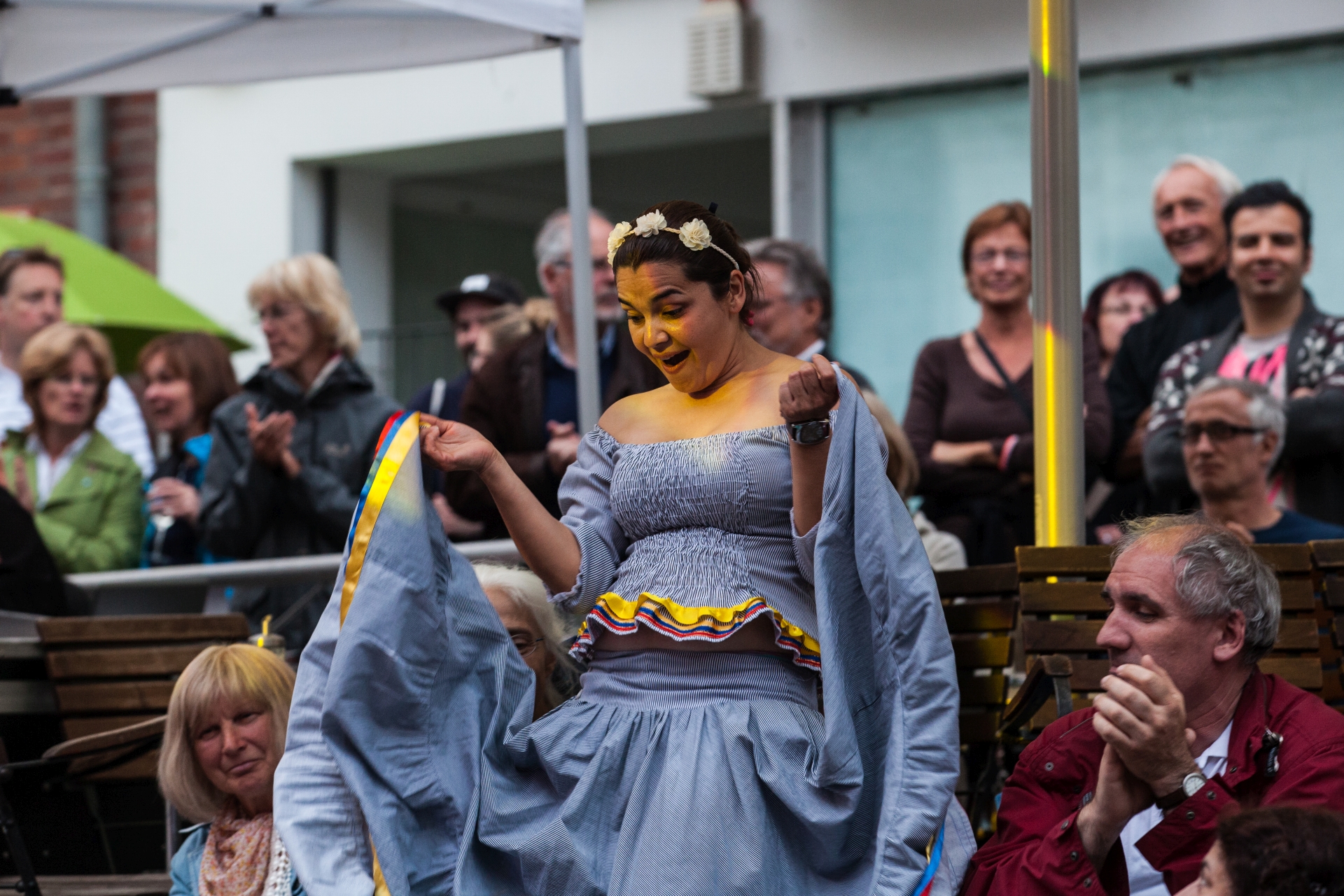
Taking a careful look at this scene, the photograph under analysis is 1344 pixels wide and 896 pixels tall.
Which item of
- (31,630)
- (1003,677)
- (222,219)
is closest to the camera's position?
(1003,677)

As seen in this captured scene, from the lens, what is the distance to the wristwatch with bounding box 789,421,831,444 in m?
3.38

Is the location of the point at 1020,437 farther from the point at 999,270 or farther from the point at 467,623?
the point at 467,623

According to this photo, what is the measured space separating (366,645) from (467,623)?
11.1 inches

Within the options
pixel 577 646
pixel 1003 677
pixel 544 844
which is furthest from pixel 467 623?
pixel 1003 677

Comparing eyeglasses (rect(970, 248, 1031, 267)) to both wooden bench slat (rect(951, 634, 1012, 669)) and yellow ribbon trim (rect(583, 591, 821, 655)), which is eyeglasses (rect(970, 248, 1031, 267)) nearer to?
wooden bench slat (rect(951, 634, 1012, 669))

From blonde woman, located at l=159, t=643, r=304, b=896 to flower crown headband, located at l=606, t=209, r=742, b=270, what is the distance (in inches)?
54.6

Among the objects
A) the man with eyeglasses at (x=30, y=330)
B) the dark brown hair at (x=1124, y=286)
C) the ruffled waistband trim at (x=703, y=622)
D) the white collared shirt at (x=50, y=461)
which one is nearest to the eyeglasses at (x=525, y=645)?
the ruffled waistband trim at (x=703, y=622)

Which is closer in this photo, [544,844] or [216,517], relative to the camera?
[544,844]

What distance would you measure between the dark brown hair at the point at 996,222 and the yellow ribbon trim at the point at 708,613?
291cm

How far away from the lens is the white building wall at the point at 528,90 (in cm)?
814

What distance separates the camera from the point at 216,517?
584cm

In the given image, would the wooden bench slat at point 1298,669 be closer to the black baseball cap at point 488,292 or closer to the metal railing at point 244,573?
the metal railing at point 244,573

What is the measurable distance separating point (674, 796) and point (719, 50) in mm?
6299

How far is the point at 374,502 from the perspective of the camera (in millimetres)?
3553
